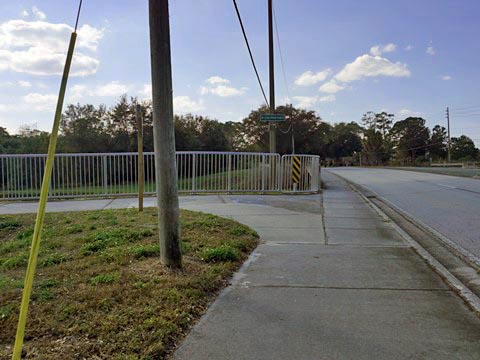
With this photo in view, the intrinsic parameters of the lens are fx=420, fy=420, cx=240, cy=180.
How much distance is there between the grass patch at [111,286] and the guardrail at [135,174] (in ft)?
20.5

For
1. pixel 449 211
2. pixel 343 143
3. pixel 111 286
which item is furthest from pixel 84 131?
pixel 343 143

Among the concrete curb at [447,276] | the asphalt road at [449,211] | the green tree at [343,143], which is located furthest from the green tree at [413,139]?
the concrete curb at [447,276]

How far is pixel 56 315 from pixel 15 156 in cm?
1136

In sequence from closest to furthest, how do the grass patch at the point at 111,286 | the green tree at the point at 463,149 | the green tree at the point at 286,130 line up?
the grass patch at the point at 111,286 → the green tree at the point at 286,130 → the green tree at the point at 463,149

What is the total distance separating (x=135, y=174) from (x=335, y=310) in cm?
1125

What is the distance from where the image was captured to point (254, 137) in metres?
48.9

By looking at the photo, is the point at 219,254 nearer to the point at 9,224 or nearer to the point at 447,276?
the point at 447,276

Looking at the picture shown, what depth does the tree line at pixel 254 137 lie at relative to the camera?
30531mm

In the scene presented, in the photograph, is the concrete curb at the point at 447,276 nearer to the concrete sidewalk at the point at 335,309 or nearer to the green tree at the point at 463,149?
the concrete sidewalk at the point at 335,309

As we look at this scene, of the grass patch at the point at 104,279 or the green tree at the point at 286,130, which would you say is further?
the green tree at the point at 286,130

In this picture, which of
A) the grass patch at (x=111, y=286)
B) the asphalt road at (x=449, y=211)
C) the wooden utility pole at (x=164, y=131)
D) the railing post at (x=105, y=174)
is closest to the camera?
the grass patch at (x=111, y=286)

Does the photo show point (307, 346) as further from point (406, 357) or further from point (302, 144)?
point (302, 144)

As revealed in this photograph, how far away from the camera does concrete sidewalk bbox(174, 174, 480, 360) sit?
129 inches

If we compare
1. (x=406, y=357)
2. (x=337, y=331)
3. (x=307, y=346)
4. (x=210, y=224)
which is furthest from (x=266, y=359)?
(x=210, y=224)
